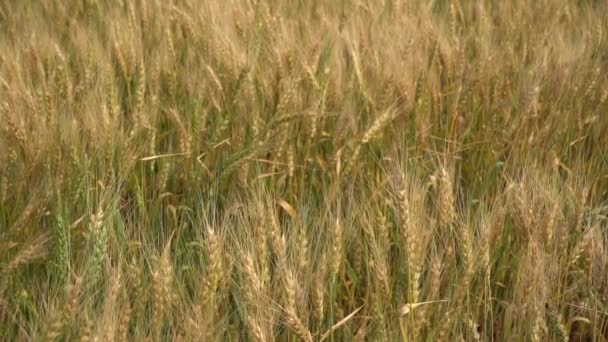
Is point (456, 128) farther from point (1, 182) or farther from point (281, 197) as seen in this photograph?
point (1, 182)

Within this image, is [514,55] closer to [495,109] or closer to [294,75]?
[495,109]

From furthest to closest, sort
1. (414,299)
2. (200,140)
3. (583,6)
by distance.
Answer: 1. (583,6)
2. (200,140)
3. (414,299)

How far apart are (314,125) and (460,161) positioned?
0.40m

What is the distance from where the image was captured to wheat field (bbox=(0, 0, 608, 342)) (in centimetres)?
141

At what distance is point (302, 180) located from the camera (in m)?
1.98

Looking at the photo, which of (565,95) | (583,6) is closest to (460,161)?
(565,95)

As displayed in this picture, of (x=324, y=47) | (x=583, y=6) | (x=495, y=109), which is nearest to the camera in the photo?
(x=495, y=109)

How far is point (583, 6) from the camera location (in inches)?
139

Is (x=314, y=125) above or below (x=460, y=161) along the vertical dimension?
above

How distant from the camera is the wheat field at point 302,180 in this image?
55.4 inches

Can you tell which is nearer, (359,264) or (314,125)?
(359,264)

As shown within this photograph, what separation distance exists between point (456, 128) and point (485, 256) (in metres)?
0.82

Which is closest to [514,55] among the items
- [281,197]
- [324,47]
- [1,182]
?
[324,47]

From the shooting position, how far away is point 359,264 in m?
1.69
